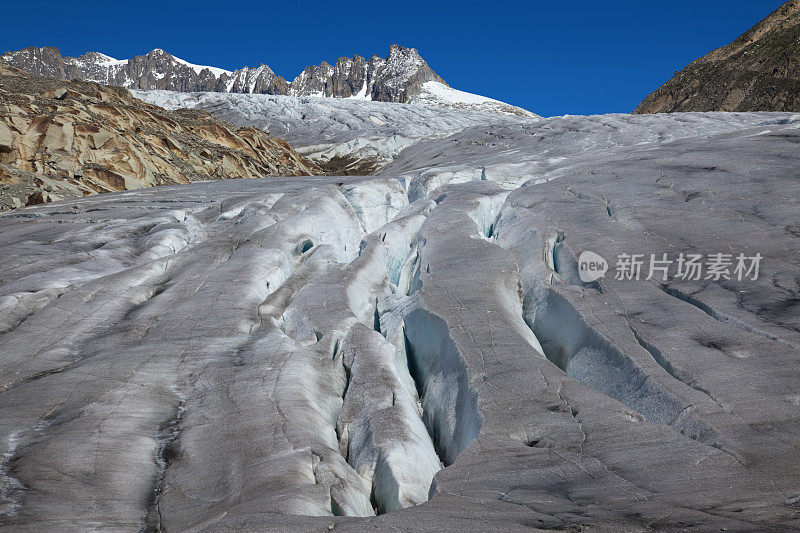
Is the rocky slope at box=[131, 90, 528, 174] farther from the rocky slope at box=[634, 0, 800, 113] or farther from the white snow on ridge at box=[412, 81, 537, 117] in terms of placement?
the white snow on ridge at box=[412, 81, 537, 117]

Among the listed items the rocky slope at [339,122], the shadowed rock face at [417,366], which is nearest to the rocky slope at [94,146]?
the shadowed rock face at [417,366]

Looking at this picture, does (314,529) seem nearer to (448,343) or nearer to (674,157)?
(448,343)

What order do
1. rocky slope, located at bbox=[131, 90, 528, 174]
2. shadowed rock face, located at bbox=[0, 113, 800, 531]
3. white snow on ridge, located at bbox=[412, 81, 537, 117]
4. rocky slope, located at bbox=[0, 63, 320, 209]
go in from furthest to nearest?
white snow on ridge, located at bbox=[412, 81, 537, 117], rocky slope, located at bbox=[131, 90, 528, 174], rocky slope, located at bbox=[0, 63, 320, 209], shadowed rock face, located at bbox=[0, 113, 800, 531]

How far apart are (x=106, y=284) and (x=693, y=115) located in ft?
109

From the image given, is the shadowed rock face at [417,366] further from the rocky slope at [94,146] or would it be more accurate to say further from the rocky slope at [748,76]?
the rocky slope at [748,76]

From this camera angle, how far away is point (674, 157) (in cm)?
1730

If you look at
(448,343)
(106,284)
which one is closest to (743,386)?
(448,343)

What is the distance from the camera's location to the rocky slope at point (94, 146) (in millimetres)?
23423

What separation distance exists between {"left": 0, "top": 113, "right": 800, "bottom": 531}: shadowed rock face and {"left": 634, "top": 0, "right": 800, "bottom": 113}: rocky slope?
223ft

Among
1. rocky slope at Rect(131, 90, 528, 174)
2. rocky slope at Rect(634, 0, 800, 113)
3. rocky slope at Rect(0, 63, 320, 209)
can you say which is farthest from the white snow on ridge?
rocky slope at Rect(0, 63, 320, 209)

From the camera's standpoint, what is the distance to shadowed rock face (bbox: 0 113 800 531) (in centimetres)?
580

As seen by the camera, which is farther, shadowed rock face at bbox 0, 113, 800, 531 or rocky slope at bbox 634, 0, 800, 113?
rocky slope at bbox 634, 0, 800, 113

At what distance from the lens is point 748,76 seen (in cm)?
7519

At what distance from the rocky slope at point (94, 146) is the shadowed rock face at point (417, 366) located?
748 centimetres
